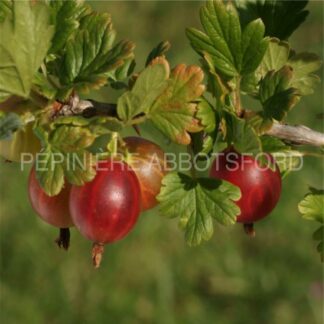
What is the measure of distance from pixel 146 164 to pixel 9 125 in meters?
0.22

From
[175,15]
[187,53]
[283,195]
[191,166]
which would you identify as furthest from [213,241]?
[191,166]

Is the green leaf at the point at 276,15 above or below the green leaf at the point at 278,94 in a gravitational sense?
above

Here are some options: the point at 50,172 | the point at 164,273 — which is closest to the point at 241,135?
the point at 50,172

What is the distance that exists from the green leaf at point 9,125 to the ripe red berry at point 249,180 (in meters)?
0.36

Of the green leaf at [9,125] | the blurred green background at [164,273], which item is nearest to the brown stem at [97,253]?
the green leaf at [9,125]

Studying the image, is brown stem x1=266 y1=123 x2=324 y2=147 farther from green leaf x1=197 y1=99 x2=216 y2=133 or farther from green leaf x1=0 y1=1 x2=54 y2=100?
green leaf x1=0 y1=1 x2=54 y2=100

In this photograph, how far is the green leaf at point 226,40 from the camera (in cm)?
101

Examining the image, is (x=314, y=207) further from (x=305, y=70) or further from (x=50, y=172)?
(x=50, y=172)

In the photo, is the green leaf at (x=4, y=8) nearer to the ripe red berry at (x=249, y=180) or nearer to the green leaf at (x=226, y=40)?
the green leaf at (x=226, y=40)

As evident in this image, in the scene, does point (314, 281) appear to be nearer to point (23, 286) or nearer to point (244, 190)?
point (23, 286)

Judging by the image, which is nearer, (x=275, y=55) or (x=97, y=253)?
(x=97, y=253)

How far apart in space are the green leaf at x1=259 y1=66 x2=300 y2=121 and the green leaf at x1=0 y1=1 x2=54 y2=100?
33 centimetres

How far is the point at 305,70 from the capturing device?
1099 millimetres


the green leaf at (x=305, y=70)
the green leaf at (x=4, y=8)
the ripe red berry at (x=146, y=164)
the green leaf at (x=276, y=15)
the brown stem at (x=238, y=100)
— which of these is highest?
the green leaf at (x=276, y=15)
